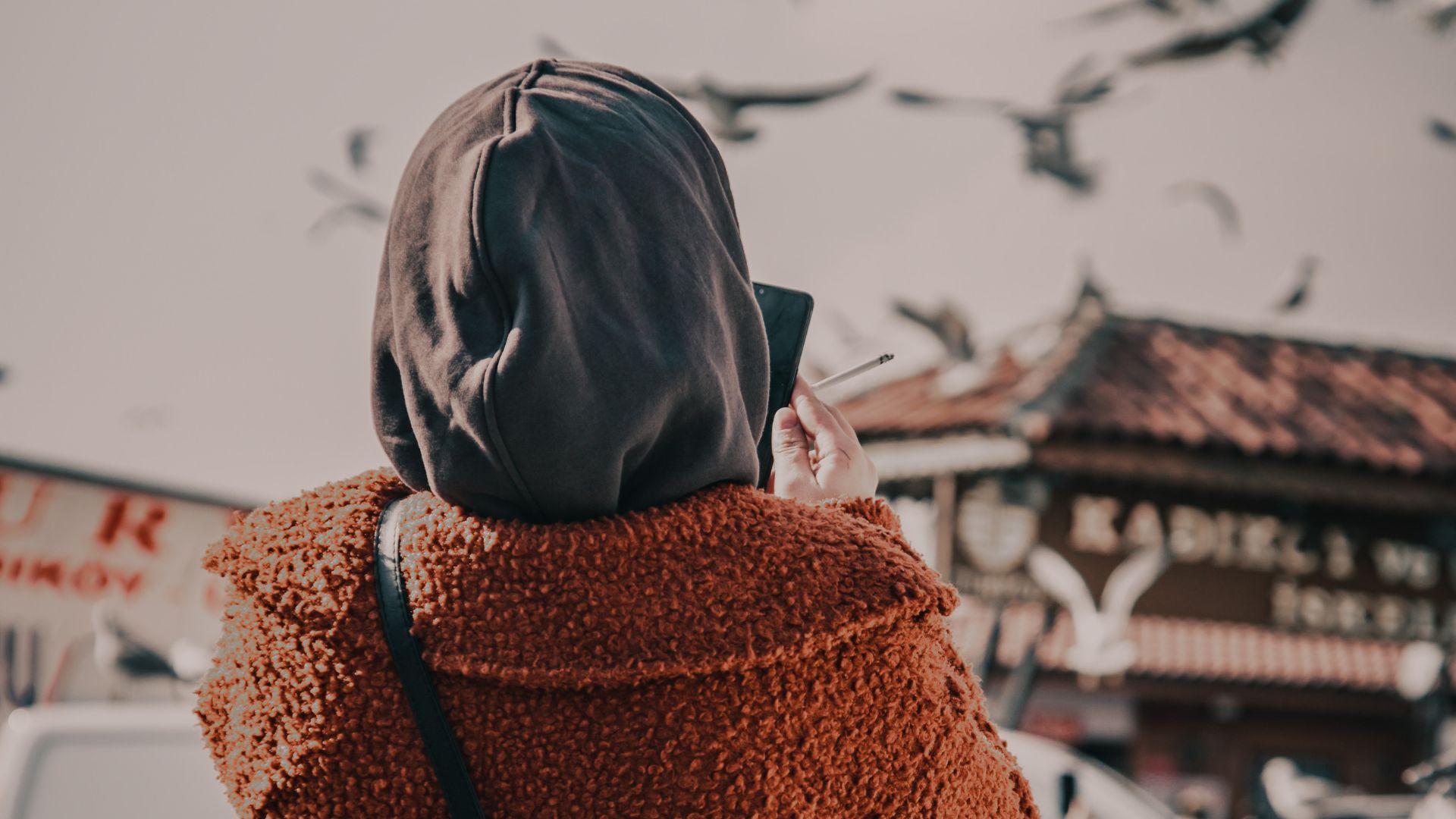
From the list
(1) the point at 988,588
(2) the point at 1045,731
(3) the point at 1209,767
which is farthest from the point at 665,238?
(3) the point at 1209,767

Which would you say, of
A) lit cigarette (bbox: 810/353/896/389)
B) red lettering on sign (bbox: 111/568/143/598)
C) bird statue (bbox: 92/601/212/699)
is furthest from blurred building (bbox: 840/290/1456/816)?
lit cigarette (bbox: 810/353/896/389)

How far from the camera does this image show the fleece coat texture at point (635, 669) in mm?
800

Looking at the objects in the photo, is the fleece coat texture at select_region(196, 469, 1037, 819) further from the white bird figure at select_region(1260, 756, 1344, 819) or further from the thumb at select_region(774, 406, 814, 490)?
the white bird figure at select_region(1260, 756, 1344, 819)

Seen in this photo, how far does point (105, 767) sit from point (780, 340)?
7.91 feet

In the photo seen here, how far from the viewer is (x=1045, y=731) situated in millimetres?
10867

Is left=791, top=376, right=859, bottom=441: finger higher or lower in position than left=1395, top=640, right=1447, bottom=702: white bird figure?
higher

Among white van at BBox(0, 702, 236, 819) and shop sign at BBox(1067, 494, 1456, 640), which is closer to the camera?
white van at BBox(0, 702, 236, 819)

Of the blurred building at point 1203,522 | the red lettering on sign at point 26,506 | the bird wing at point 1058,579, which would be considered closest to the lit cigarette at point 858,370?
the blurred building at point 1203,522

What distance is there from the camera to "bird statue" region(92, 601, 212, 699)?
7.81 m

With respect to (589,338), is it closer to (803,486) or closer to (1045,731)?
(803,486)

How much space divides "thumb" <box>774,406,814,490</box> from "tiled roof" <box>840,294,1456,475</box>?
7458mm

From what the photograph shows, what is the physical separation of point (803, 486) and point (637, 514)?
0.65 feet

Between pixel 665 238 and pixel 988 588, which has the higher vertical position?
pixel 665 238

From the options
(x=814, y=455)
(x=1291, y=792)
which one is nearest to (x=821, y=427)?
(x=814, y=455)
